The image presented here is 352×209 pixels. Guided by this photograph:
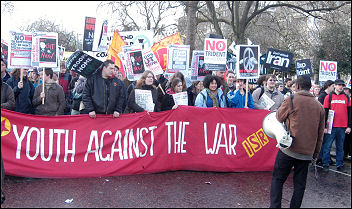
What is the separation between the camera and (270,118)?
15.6 feet

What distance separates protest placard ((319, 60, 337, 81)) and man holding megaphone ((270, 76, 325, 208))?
21.6 ft

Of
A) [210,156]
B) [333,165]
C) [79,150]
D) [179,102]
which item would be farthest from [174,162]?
[333,165]

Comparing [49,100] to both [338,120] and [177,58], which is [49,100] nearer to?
[177,58]

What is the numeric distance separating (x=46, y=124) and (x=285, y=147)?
3574 millimetres

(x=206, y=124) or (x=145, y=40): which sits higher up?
(x=145, y=40)

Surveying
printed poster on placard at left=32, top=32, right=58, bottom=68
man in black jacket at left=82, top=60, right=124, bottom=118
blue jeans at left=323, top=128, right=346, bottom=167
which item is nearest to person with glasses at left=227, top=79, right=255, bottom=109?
blue jeans at left=323, top=128, right=346, bottom=167

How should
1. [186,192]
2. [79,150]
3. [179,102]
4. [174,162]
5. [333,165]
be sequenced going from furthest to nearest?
[333,165] < [179,102] < [174,162] < [79,150] < [186,192]

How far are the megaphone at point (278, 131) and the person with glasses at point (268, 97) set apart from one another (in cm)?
262

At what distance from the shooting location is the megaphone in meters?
4.35

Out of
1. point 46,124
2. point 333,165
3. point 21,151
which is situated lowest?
point 333,165

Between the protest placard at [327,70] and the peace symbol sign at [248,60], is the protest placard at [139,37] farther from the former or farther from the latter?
the protest placard at [327,70]

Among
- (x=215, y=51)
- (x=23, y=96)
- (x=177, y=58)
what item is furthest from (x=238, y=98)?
(x=23, y=96)

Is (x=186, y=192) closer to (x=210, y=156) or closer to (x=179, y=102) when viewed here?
(x=210, y=156)

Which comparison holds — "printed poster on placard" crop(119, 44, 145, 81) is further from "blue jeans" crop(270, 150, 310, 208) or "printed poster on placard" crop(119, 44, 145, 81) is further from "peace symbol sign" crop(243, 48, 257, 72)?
"blue jeans" crop(270, 150, 310, 208)
